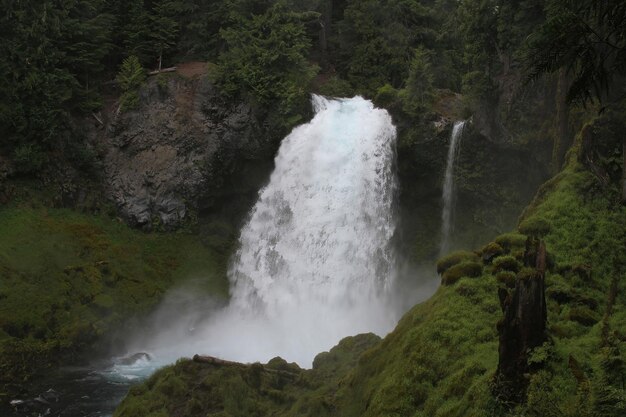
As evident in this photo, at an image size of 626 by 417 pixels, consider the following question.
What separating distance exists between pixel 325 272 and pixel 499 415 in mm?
14234

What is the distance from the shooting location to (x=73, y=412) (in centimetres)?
1402

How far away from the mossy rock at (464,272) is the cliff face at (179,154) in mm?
14985

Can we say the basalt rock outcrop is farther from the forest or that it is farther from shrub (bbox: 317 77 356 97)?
shrub (bbox: 317 77 356 97)

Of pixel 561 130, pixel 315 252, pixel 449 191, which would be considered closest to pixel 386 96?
pixel 449 191

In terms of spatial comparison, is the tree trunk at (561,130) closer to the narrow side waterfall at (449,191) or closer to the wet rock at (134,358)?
the narrow side waterfall at (449,191)

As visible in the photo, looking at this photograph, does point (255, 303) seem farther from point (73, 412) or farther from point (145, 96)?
point (145, 96)

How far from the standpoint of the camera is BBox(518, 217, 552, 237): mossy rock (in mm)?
11484

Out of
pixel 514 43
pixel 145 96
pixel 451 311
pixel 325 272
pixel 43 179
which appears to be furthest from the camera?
pixel 145 96

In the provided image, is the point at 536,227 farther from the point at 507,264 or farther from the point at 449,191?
the point at 449,191

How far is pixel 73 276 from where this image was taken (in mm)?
19812

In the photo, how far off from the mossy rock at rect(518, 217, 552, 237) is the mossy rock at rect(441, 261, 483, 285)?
208 centimetres

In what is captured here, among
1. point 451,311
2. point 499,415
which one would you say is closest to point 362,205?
point 451,311

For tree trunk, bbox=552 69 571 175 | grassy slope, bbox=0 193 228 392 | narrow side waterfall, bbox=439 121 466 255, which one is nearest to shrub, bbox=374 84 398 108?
narrow side waterfall, bbox=439 121 466 255

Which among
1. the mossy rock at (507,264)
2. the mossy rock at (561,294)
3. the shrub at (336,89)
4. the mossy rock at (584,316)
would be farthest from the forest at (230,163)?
the mossy rock at (584,316)
